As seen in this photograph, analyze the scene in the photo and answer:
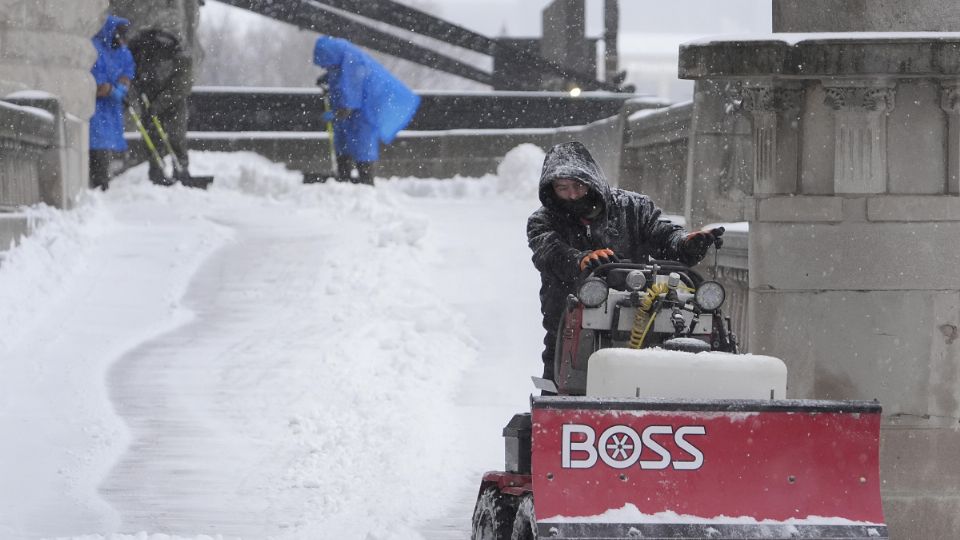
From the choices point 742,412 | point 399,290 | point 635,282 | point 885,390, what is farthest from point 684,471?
point 399,290

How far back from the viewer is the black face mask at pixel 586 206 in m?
6.82

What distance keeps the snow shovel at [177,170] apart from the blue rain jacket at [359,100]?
2.04 m

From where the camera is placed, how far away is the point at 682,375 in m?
5.70

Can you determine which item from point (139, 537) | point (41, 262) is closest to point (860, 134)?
point (139, 537)

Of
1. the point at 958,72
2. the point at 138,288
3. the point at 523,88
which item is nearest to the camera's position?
the point at 958,72

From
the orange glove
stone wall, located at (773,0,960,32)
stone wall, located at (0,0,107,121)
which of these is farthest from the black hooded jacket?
stone wall, located at (0,0,107,121)

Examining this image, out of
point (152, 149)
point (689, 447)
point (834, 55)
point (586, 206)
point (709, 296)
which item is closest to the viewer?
point (689, 447)

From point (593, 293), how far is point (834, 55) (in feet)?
9.26

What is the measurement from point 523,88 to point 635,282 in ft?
91.3

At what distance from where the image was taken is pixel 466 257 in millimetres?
15773

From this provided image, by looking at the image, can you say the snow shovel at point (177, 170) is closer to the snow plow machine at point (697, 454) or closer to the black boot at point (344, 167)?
the black boot at point (344, 167)

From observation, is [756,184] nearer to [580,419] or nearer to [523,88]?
[580,419]

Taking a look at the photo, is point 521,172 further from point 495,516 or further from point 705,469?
point 705,469

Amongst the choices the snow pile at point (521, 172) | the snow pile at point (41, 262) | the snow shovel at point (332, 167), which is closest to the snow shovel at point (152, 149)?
the snow shovel at point (332, 167)
